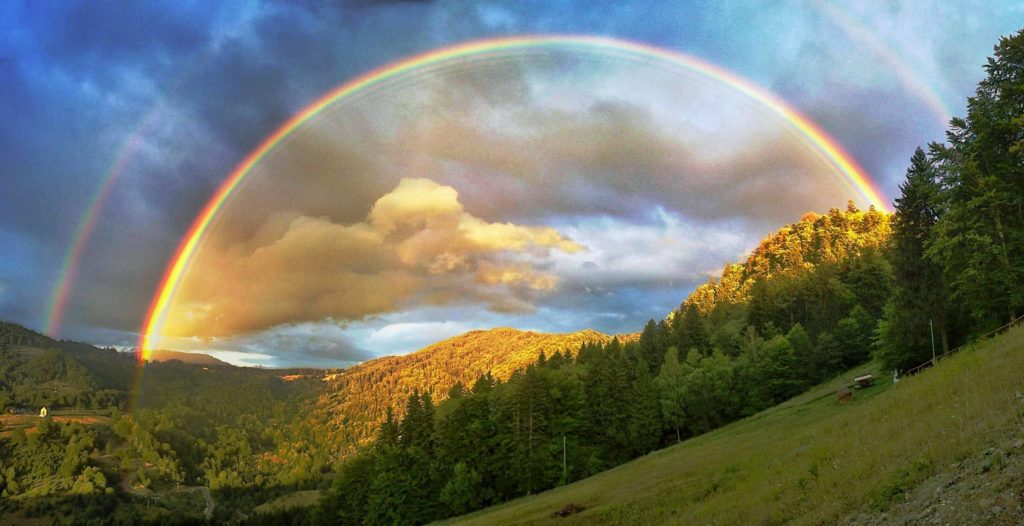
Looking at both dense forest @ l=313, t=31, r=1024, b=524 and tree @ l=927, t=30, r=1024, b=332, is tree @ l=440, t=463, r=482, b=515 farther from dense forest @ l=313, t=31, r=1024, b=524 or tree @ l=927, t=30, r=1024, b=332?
tree @ l=927, t=30, r=1024, b=332

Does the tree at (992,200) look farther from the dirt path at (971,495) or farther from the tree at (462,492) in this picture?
the tree at (462,492)

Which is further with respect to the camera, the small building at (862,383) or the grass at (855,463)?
the small building at (862,383)

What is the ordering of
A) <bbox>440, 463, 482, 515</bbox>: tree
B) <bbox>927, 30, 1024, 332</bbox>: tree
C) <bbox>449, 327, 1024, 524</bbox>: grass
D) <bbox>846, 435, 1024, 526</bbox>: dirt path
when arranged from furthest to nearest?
<bbox>440, 463, 482, 515</bbox>: tree < <bbox>927, 30, 1024, 332</bbox>: tree < <bbox>449, 327, 1024, 524</bbox>: grass < <bbox>846, 435, 1024, 526</bbox>: dirt path

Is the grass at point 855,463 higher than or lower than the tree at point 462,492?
higher

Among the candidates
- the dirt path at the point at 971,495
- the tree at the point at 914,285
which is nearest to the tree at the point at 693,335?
the tree at the point at 914,285

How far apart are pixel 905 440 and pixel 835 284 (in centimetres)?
14676

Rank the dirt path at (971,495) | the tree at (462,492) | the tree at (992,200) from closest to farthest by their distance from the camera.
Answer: the dirt path at (971,495) < the tree at (992,200) < the tree at (462,492)

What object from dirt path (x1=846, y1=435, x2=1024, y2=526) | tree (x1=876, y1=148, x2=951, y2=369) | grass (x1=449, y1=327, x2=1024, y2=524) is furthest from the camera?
tree (x1=876, y1=148, x2=951, y2=369)

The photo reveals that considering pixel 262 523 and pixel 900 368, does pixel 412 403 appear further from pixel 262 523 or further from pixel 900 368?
pixel 262 523

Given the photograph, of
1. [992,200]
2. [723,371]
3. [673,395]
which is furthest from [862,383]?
[673,395]

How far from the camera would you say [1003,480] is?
11367 mm

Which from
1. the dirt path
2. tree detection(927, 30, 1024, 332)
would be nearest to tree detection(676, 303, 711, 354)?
tree detection(927, 30, 1024, 332)

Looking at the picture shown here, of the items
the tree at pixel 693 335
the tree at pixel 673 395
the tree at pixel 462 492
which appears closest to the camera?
the tree at pixel 462 492

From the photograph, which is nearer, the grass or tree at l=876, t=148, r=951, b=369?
the grass
